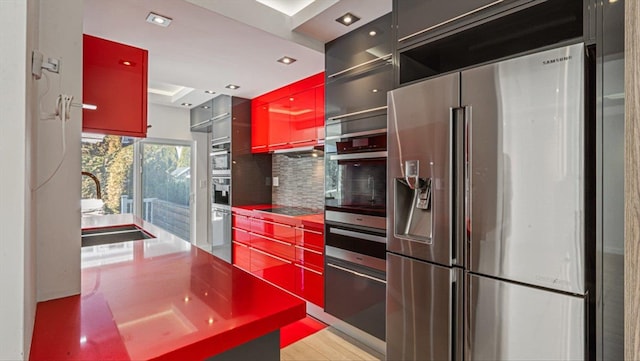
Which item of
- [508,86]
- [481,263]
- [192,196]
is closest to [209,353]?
→ [481,263]

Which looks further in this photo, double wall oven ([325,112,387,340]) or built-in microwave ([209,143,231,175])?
built-in microwave ([209,143,231,175])

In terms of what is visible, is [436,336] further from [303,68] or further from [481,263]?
[303,68]

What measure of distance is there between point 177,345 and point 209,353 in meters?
0.08

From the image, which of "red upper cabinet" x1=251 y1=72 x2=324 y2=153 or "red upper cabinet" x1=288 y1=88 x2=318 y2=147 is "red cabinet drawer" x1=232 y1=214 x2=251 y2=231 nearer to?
"red upper cabinet" x1=251 y1=72 x2=324 y2=153

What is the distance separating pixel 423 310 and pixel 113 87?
1.98 m

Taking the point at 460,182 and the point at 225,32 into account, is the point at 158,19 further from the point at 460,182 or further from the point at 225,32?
the point at 460,182

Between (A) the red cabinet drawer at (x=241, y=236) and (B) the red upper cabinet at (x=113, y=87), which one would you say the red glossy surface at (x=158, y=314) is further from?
(A) the red cabinet drawer at (x=241, y=236)

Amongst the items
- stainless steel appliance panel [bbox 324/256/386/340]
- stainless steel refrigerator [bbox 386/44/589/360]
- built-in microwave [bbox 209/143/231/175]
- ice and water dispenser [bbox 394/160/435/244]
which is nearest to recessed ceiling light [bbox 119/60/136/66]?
stainless steel refrigerator [bbox 386/44/589/360]

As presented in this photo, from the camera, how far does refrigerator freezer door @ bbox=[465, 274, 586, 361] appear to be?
4.09ft

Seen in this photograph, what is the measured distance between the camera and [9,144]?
0.54 m

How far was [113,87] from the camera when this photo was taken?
1596mm

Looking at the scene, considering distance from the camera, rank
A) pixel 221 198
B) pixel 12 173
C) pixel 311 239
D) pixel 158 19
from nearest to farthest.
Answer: pixel 12 173 → pixel 158 19 → pixel 311 239 → pixel 221 198

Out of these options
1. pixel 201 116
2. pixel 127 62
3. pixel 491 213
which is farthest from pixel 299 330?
pixel 201 116

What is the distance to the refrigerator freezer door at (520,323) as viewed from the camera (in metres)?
1.25
